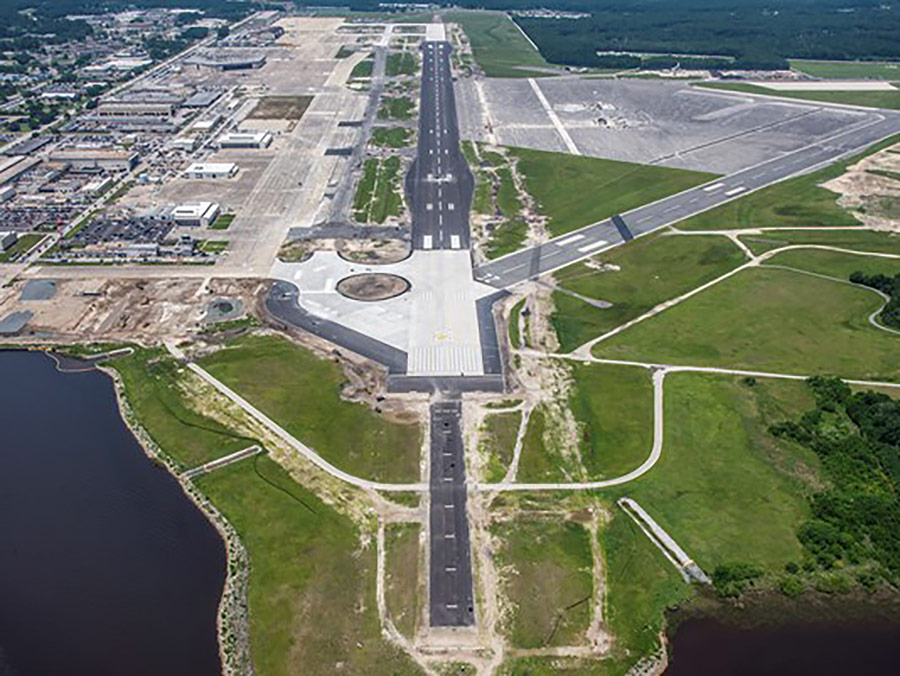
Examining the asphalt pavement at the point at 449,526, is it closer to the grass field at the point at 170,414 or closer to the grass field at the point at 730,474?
the grass field at the point at 730,474

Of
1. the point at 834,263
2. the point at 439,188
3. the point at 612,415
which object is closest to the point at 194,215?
the point at 439,188

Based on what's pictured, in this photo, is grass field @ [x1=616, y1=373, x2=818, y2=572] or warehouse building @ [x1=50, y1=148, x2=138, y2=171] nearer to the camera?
grass field @ [x1=616, y1=373, x2=818, y2=572]

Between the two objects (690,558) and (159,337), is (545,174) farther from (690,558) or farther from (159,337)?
(690,558)

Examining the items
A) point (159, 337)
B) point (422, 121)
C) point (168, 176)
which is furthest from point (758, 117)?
point (159, 337)

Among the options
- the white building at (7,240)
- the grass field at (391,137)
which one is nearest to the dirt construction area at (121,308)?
the white building at (7,240)

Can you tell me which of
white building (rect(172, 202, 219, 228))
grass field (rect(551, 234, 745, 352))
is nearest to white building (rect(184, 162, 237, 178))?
white building (rect(172, 202, 219, 228))

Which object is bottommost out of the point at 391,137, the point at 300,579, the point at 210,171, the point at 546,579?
the point at 300,579

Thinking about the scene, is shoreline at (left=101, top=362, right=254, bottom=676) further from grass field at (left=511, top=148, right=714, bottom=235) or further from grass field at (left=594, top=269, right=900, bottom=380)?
grass field at (left=511, top=148, right=714, bottom=235)

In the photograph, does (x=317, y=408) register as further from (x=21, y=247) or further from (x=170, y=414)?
(x=21, y=247)
